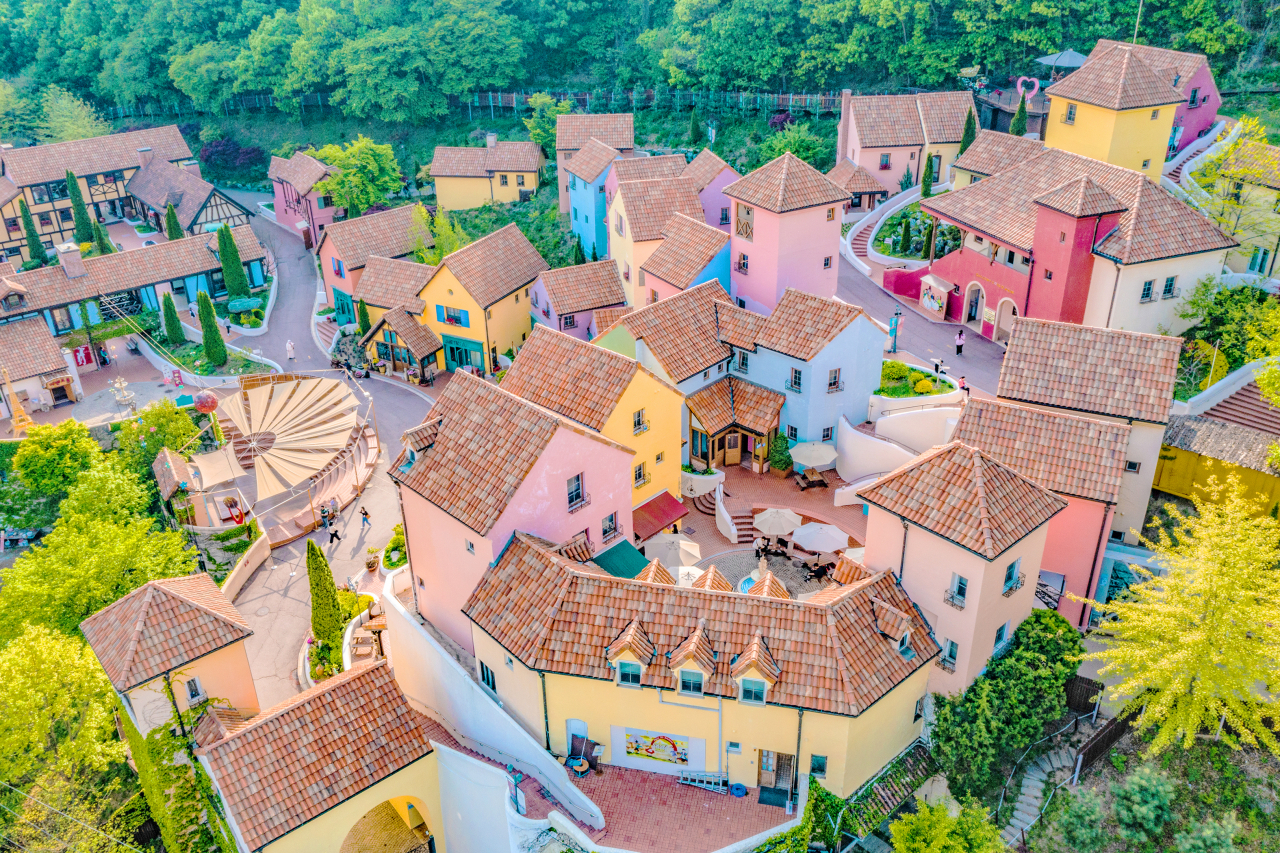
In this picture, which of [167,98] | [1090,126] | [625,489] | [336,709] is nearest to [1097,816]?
[625,489]

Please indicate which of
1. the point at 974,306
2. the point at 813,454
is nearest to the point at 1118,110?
the point at 974,306

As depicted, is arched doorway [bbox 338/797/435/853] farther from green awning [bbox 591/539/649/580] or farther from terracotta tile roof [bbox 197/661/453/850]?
green awning [bbox 591/539/649/580]

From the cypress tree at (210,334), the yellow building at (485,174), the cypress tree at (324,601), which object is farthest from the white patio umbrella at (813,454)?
the yellow building at (485,174)

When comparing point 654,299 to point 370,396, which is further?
point 370,396

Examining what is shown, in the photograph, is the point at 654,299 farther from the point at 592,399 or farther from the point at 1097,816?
the point at 1097,816

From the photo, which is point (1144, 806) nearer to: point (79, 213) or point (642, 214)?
point (642, 214)

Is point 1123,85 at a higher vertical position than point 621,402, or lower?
higher

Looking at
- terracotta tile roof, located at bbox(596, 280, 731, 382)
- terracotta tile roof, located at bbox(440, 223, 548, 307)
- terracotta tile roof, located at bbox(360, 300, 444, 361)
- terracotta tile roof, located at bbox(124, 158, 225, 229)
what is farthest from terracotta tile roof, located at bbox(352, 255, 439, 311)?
terracotta tile roof, located at bbox(124, 158, 225, 229)
